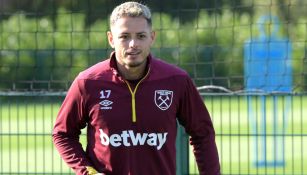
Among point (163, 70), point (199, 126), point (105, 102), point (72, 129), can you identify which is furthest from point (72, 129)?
point (199, 126)

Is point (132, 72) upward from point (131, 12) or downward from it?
downward

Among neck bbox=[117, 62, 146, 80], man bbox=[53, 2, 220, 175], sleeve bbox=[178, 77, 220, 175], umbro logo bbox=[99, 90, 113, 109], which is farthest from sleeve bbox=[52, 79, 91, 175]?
sleeve bbox=[178, 77, 220, 175]

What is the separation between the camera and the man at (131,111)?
569 cm

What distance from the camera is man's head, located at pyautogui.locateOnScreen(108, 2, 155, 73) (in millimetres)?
5621

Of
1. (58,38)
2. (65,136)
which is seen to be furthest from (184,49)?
(65,136)

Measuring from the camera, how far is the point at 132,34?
5.63 meters

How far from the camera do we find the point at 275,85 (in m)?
10.7

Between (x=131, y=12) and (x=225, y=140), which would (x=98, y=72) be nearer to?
(x=131, y=12)

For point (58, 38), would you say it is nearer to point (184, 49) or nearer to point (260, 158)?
point (184, 49)

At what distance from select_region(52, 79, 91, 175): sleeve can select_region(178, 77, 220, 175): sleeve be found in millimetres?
603

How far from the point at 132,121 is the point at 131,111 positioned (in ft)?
0.19

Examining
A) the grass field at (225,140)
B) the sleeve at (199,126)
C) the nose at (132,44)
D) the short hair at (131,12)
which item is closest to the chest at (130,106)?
the sleeve at (199,126)

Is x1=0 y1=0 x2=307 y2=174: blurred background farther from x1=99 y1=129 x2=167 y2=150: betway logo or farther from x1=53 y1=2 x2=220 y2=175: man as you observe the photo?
x1=99 y1=129 x2=167 y2=150: betway logo

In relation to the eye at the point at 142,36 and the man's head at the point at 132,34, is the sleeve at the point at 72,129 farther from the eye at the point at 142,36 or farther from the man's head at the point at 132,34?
the eye at the point at 142,36
